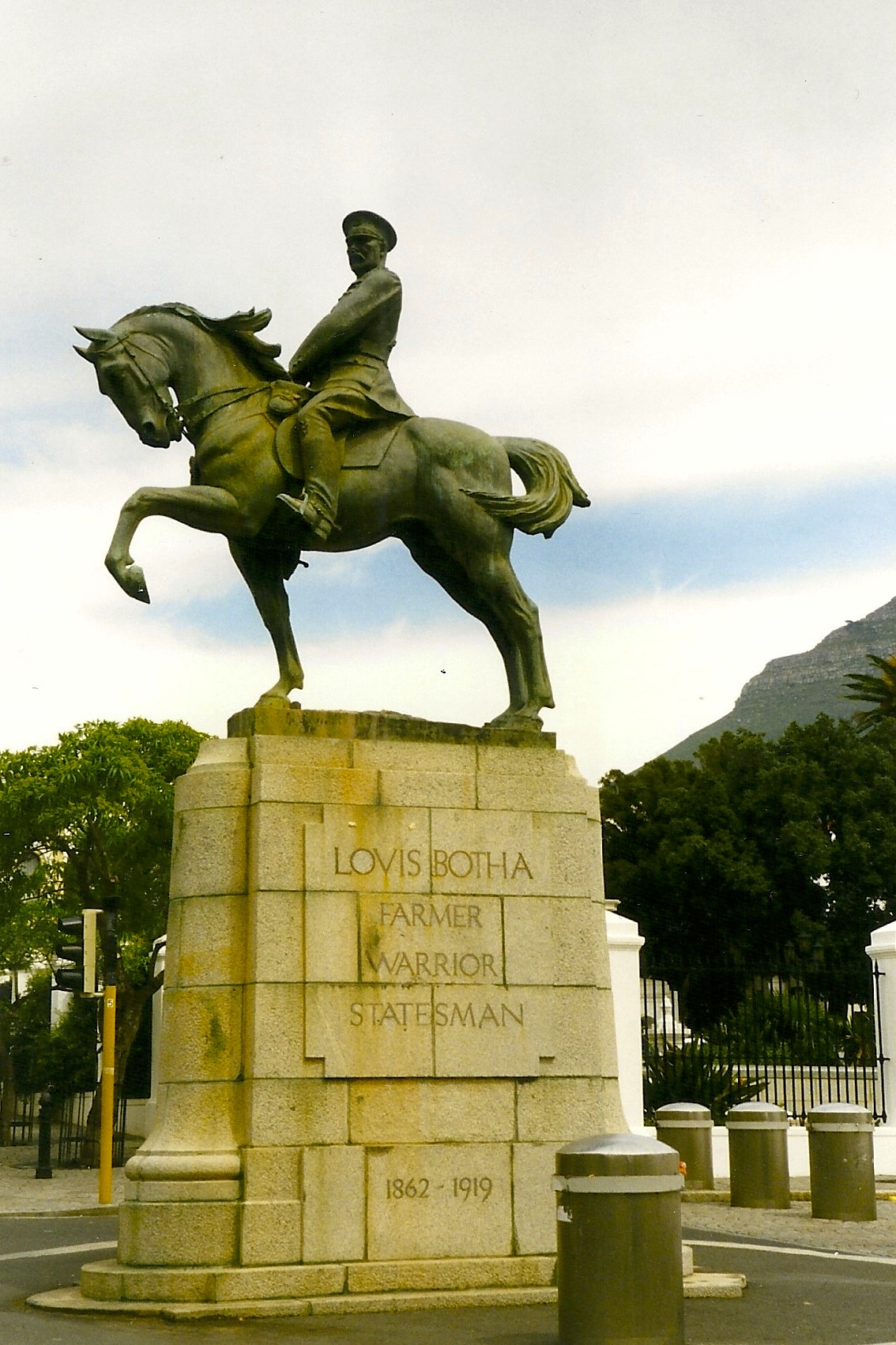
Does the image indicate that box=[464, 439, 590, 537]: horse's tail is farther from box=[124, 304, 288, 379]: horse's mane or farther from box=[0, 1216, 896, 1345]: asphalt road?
box=[0, 1216, 896, 1345]: asphalt road

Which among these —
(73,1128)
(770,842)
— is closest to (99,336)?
(73,1128)

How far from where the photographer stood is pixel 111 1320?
8508 millimetres

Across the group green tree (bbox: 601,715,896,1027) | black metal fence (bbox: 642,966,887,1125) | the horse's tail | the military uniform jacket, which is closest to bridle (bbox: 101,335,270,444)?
the military uniform jacket

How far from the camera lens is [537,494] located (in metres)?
10.9

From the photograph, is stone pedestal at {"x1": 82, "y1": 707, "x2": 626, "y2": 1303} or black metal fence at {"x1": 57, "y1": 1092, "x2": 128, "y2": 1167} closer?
stone pedestal at {"x1": 82, "y1": 707, "x2": 626, "y2": 1303}

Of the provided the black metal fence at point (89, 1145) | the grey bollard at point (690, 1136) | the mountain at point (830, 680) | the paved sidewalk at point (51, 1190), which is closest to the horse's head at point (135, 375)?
the paved sidewalk at point (51, 1190)

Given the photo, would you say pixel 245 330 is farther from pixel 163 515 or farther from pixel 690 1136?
pixel 690 1136

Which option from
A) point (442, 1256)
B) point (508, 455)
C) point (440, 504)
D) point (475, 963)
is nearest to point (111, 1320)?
point (442, 1256)

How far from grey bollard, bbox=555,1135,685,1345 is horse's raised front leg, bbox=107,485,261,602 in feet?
14.3

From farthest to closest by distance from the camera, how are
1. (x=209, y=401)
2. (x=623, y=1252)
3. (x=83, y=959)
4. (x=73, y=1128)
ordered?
1. (x=73, y=1128)
2. (x=83, y=959)
3. (x=209, y=401)
4. (x=623, y=1252)

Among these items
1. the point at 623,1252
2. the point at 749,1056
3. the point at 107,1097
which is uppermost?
the point at 749,1056

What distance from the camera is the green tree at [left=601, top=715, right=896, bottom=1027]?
1831 inches

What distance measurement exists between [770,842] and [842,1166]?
3323 cm

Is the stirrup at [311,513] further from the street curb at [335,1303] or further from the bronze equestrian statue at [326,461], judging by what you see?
the street curb at [335,1303]
